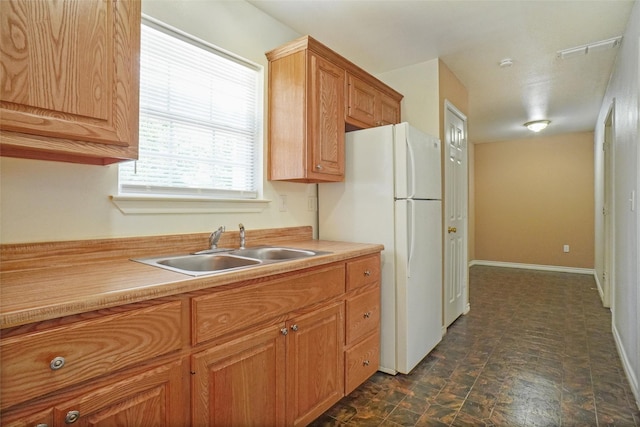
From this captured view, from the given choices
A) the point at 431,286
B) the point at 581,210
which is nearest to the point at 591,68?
the point at 431,286

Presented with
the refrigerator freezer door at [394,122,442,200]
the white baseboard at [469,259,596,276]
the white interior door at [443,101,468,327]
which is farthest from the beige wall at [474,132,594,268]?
the refrigerator freezer door at [394,122,442,200]

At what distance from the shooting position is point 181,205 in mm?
1850

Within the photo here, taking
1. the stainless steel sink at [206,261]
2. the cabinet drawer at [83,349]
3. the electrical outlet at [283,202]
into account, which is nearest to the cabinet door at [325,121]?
the electrical outlet at [283,202]

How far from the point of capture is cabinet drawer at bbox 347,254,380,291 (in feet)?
6.42

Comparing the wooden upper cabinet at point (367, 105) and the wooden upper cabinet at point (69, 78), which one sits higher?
the wooden upper cabinet at point (367, 105)

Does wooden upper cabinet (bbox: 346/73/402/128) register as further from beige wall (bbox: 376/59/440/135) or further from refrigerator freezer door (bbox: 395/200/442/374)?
refrigerator freezer door (bbox: 395/200/442/374)

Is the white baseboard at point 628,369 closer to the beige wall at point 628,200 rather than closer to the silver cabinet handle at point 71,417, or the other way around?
the beige wall at point 628,200

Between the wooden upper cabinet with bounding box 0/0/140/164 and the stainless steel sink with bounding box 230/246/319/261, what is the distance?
0.84m

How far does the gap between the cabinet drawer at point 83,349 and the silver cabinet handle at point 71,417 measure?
0.08m

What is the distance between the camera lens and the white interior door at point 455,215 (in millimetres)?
3188

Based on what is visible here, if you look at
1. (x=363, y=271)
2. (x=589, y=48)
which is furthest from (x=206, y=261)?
(x=589, y=48)

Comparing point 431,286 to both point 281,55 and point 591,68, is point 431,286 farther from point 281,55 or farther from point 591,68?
point 591,68

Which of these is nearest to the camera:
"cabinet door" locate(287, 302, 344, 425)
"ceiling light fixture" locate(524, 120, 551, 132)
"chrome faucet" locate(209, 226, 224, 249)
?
"cabinet door" locate(287, 302, 344, 425)

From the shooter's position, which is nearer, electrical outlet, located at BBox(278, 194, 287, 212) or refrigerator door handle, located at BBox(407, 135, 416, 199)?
refrigerator door handle, located at BBox(407, 135, 416, 199)
